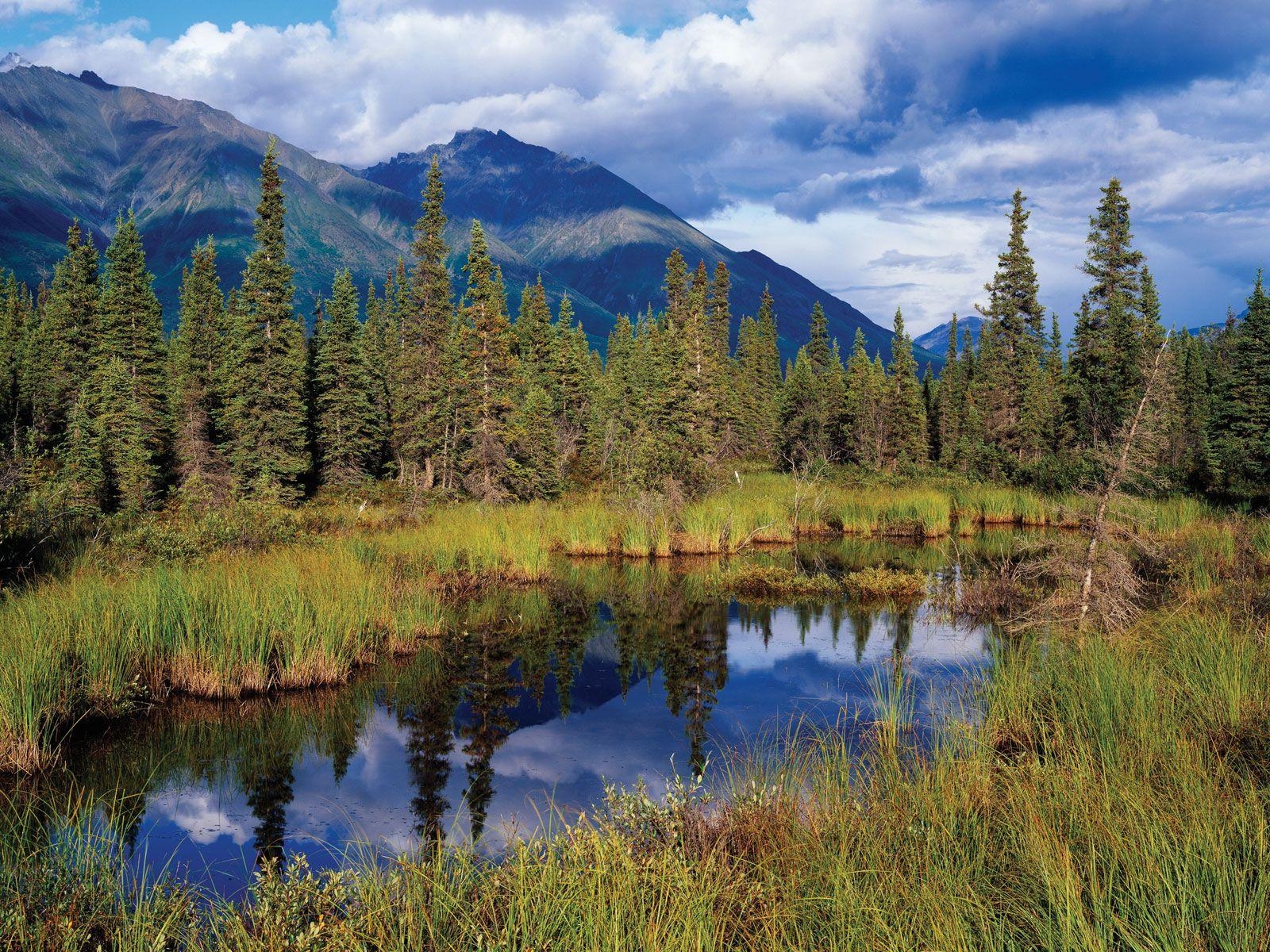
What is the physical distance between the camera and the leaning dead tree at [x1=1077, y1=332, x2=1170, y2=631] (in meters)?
9.48

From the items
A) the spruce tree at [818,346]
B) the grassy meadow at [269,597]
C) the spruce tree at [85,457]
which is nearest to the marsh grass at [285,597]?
the grassy meadow at [269,597]

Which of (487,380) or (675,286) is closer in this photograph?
(487,380)

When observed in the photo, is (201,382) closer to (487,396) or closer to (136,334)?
(136,334)

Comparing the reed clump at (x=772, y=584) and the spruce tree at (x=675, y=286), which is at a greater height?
the spruce tree at (x=675, y=286)

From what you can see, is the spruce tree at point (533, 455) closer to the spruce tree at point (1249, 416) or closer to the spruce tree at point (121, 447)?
the spruce tree at point (121, 447)

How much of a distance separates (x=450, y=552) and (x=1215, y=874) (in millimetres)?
17617

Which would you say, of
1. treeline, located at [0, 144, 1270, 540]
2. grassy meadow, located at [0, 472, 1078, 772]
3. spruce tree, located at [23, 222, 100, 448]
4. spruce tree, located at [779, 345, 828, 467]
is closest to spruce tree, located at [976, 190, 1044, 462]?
treeline, located at [0, 144, 1270, 540]

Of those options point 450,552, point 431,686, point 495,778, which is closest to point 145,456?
point 450,552

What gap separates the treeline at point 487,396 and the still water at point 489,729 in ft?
19.4

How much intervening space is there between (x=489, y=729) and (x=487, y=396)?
2421 centimetres

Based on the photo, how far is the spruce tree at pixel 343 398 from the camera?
42219mm

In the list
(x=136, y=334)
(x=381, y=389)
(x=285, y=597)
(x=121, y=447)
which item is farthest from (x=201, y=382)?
(x=285, y=597)

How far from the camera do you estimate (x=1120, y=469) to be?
9484mm

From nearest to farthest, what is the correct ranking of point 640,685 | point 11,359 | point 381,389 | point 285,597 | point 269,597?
point 269,597 < point 285,597 < point 640,685 < point 11,359 < point 381,389
